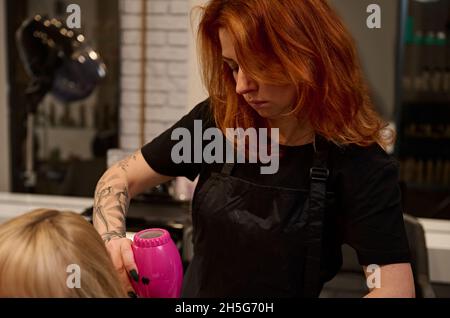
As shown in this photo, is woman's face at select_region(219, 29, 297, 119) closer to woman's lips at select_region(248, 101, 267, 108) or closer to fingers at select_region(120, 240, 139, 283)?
woman's lips at select_region(248, 101, 267, 108)

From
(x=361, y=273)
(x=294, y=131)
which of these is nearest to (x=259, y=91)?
(x=294, y=131)

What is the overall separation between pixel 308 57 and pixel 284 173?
11.2 inches

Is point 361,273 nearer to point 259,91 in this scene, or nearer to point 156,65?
point 259,91

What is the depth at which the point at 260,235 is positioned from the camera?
4.24ft

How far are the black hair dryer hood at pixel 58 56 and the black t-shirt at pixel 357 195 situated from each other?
1.63m

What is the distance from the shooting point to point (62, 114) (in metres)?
3.16

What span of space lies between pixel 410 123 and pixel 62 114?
2023 millimetres

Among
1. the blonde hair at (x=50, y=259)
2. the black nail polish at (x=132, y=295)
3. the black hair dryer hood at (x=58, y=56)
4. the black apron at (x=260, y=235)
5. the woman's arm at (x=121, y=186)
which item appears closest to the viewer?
the blonde hair at (x=50, y=259)

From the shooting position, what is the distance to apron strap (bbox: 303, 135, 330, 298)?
1.23m

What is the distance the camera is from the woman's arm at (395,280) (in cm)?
113

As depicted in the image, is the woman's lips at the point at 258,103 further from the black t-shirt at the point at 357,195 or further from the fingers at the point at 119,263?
the fingers at the point at 119,263

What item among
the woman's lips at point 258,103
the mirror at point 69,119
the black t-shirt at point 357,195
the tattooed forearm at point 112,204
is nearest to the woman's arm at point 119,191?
the tattooed forearm at point 112,204

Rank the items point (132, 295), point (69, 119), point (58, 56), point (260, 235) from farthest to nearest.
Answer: point (69, 119) → point (58, 56) → point (260, 235) → point (132, 295)

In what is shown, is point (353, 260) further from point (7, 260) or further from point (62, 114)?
point (62, 114)
